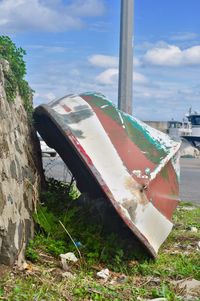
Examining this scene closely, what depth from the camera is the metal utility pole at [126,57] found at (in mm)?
8039

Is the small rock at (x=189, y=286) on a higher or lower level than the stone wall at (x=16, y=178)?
lower

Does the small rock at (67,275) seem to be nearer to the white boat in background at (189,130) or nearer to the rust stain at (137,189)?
the rust stain at (137,189)

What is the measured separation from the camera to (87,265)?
15.6 feet

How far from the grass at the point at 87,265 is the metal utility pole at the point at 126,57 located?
7.91 ft

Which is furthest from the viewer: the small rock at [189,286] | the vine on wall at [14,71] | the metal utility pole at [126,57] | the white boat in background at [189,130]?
the white boat in background at [189,130]

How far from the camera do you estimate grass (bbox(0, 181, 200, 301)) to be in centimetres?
404

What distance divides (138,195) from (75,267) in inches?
31.8

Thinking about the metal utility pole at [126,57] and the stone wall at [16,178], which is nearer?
the stone wall at [16,178]

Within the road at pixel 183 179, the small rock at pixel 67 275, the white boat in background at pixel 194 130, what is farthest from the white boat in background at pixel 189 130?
the small rock at pixel 67 275

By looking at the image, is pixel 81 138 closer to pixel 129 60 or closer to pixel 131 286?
pixel 131 286

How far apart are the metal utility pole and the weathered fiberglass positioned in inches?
80.8

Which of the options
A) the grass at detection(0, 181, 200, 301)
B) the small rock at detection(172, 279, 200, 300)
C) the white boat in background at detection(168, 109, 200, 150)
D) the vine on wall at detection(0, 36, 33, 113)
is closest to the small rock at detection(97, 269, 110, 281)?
the grass at detection(0, 181, 200, 301)

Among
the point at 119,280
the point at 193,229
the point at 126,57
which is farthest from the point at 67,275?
the point at 126,57

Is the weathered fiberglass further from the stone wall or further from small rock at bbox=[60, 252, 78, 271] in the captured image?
small rock at bbox=[60, 252, 78, 271]
